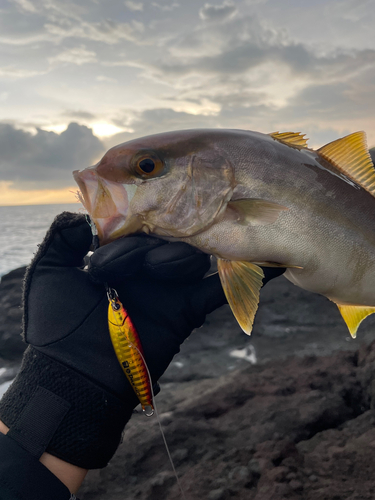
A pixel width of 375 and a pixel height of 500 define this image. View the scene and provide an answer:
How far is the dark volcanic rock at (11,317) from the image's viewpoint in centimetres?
556

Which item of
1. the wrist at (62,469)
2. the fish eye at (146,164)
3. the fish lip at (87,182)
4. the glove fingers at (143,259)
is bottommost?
the wrist at (62,469)

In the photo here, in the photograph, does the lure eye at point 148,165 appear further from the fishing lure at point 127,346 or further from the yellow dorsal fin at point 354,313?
the yellow dorsal fin at point 354,313

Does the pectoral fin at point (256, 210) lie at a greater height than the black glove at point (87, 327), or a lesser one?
greater

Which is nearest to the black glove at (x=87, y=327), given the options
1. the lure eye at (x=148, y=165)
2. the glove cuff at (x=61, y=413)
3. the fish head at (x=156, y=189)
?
the glove cuff at (x=61, y=413)

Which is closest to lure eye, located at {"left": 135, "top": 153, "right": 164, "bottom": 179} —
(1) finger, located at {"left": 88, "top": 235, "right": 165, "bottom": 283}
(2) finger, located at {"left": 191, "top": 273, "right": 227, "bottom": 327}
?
(1) finger, located at {"left": 88, "top": 235, "right": 165, "bottom": 283}

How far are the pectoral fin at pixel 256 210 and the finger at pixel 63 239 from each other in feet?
3.79

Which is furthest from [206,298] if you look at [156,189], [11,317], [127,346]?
[11,317]

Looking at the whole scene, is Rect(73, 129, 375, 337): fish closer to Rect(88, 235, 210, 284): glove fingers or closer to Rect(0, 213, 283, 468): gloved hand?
Rect(88, 235, 210, 284): glove fingers

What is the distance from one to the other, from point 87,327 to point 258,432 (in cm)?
168

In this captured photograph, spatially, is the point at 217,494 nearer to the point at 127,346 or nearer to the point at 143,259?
the point at 127,346

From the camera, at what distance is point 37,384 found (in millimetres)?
2271

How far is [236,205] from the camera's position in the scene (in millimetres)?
2113

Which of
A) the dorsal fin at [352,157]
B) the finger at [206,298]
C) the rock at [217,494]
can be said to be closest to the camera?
the rock at [217,494]

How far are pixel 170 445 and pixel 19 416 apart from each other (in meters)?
1.34
